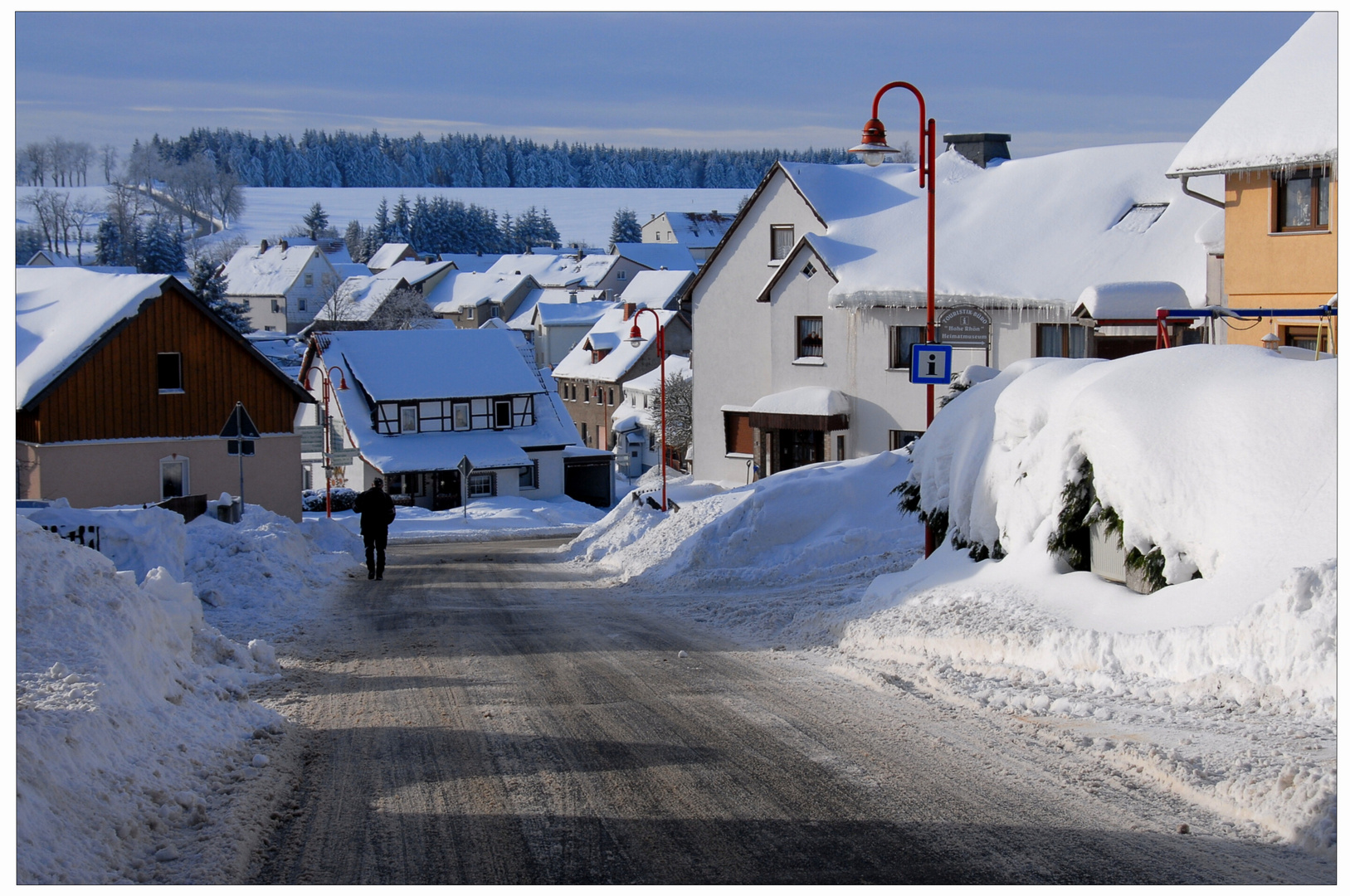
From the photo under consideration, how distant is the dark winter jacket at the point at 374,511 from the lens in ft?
63.2

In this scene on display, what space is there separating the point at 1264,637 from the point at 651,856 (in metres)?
4.23

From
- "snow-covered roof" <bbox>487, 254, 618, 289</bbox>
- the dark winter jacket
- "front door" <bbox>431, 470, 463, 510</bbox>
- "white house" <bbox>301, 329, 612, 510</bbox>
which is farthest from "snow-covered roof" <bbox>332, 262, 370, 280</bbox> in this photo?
the dark winter jacket

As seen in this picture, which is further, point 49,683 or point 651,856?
point 49,683

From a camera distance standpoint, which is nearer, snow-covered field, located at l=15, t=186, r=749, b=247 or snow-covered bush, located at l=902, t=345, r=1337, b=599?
snow-covered bush, located at l=902, t=345, r=1337, b=599

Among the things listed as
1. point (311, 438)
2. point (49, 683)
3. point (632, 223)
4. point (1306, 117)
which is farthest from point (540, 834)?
point (632, 223)

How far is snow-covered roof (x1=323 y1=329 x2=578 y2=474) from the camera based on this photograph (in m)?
49.2

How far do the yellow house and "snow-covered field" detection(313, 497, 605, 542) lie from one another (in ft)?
71.2

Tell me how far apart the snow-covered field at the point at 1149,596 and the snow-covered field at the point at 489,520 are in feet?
79.2

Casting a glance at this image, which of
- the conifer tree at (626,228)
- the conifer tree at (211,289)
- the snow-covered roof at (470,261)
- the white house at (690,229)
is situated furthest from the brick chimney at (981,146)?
the conifer tree at (626,228)

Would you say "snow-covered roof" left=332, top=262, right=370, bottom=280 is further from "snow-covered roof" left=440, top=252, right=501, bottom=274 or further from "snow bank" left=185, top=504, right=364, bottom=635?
"snow bank" left=185, top=504, right=364, bottom=635

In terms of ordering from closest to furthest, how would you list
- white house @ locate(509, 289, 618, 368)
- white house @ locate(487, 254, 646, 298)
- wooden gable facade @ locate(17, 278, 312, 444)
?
wooden gable facade @ locate(17, 278, 312, 444) < white house @ locate(509, 289, 618, 368) < white house @ locate(487, 254, 646, 298)

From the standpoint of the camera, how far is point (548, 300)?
101062 mm

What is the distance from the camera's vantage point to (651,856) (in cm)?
546

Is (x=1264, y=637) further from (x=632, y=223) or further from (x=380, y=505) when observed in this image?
(x=632, y=223)
